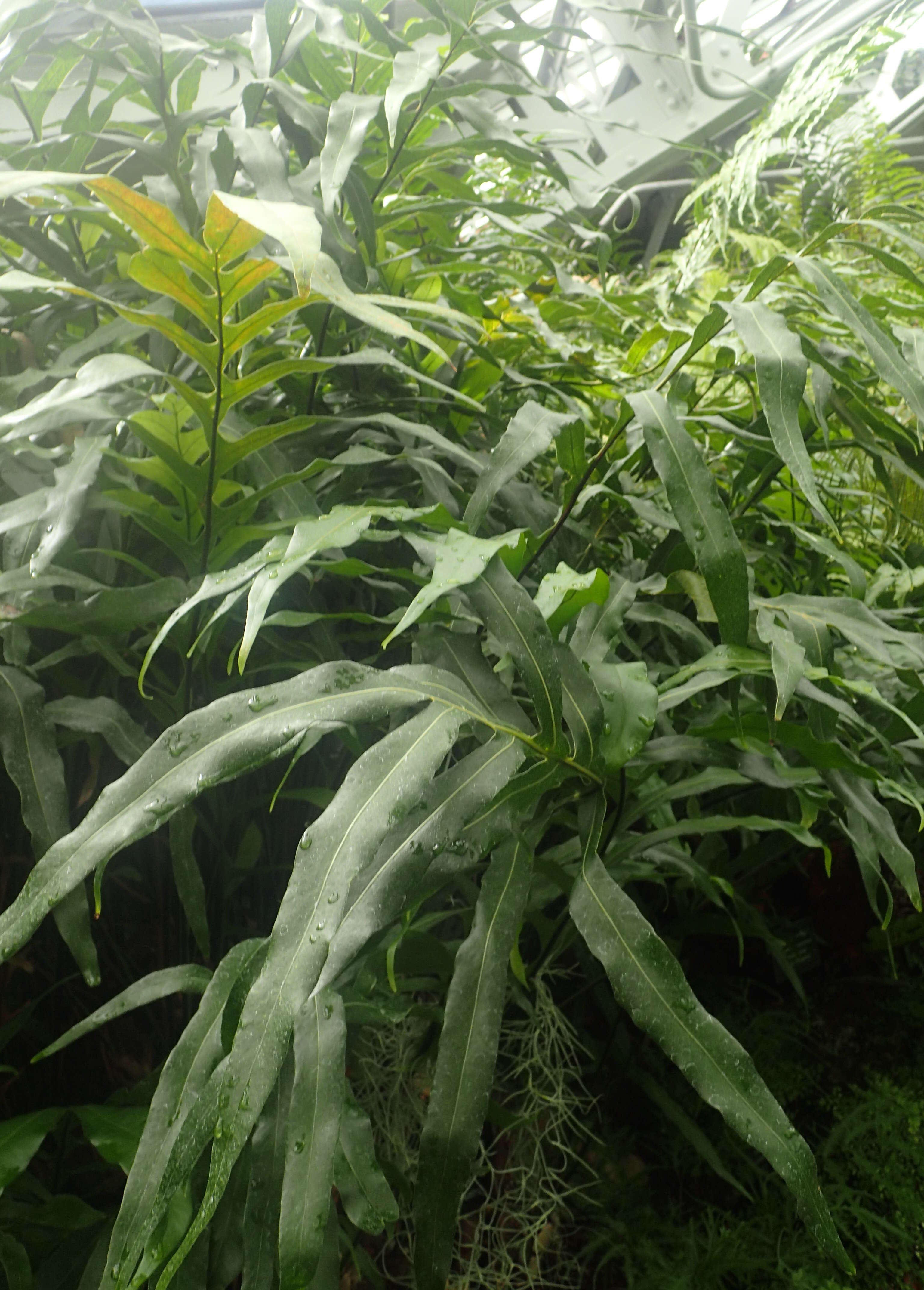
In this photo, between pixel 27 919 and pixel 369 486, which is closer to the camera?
pixel 27 919

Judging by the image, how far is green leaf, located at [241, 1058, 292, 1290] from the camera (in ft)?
1.27

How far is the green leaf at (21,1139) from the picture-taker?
441mm

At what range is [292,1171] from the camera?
1.11 feet

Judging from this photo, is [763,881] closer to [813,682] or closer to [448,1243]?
[813,682]

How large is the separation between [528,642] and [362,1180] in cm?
28

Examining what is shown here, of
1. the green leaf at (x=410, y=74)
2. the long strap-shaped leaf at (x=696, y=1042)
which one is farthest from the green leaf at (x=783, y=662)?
the green leaf at (x=410, y=74)

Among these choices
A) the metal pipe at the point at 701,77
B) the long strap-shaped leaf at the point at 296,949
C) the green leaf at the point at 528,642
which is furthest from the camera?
the metal pipe at the point at 701,77

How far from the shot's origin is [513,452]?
0.49 m

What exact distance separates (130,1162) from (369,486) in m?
0.47

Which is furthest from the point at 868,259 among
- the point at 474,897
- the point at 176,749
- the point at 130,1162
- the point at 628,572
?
the point at 130,1162

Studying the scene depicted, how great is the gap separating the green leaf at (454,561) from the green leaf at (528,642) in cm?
2

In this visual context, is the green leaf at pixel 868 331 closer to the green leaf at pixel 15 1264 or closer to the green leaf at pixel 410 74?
the green leaf at pixel 410 74

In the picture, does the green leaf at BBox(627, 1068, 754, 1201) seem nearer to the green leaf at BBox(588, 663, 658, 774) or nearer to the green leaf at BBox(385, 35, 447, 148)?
the green leaf at BBox(588, 663, 658, 774)

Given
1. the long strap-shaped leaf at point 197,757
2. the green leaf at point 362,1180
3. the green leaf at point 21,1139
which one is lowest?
the green leaf at point 362,1180
